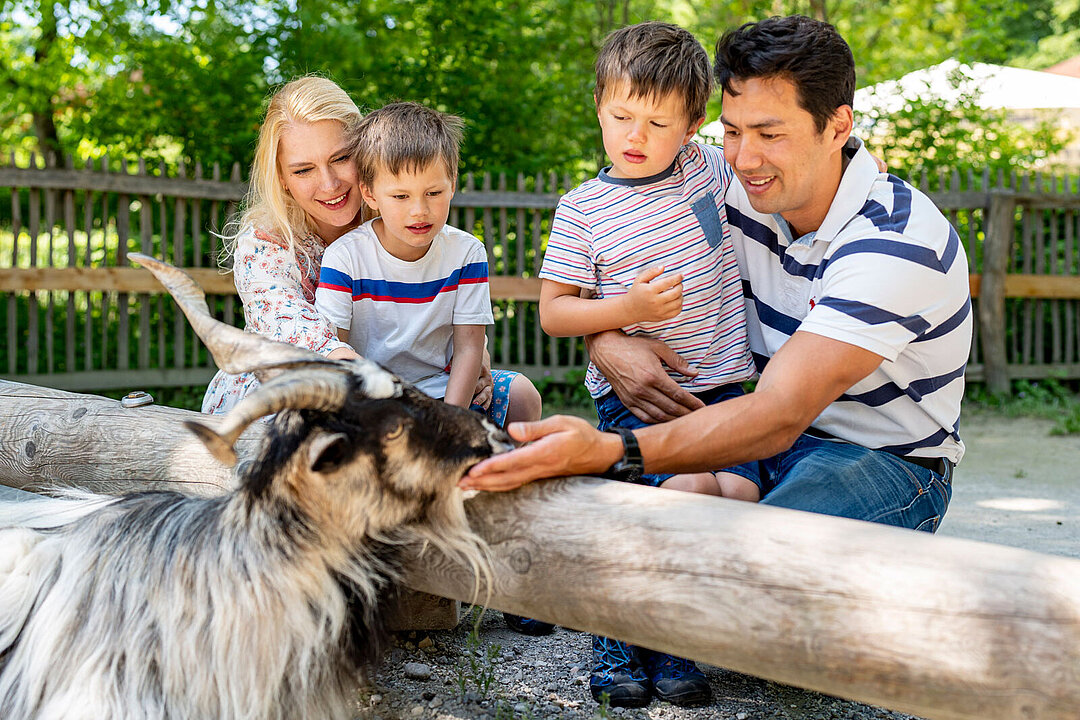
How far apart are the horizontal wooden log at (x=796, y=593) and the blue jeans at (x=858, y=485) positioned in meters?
0.80

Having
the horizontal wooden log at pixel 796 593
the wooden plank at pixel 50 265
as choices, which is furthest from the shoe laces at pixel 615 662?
the wooden plank at pixel 50 265

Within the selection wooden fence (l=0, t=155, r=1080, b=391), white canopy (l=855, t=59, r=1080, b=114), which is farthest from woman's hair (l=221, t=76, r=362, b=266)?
white canopy (l=855, t=59, r=1080, b=114)

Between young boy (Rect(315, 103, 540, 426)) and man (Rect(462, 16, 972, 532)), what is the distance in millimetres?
648

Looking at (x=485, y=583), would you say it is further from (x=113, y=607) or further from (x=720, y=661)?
→ (x=113, y=607)

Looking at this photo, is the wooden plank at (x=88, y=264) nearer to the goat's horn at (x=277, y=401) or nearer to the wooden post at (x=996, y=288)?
the goat's horn at (x=277, y=401)

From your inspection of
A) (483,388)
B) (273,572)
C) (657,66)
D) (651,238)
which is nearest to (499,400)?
(483,388)

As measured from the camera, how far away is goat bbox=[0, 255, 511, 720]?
2.04 metres

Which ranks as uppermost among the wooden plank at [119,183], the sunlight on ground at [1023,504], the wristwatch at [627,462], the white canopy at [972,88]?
the white canopy at [972,88]

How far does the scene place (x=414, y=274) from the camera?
353 centimetres

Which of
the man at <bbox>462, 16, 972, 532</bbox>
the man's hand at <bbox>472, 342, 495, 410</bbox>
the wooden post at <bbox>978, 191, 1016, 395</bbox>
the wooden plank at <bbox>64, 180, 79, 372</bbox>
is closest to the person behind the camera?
the man at <bbox>462, 16, 972, 532</bbox>

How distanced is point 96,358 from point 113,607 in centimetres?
714

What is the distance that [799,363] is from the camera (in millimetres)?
2506

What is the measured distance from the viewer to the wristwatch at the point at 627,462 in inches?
92.5

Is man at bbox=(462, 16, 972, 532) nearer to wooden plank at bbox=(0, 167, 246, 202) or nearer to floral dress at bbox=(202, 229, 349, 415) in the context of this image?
floral dress at bbox=(202, 229, 349, 415)
